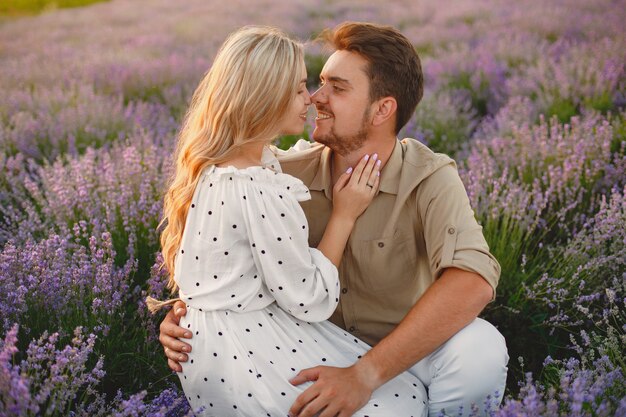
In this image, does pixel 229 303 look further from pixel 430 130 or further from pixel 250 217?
pixel 430 130

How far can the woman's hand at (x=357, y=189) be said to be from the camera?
8.32 ft

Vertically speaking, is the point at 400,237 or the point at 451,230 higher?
the point at 451,230

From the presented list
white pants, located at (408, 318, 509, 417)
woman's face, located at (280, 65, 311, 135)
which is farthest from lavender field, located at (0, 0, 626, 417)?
woman's face, located at (280, 65, 311, 135)

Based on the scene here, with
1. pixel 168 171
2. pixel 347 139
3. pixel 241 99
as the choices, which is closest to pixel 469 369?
pixel 347 139

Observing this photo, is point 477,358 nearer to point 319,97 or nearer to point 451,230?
point 451,230

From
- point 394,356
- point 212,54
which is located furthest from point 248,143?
point 212,54

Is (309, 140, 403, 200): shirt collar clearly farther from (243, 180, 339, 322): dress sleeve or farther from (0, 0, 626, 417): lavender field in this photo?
(0, 0, 626, 417): lavender field

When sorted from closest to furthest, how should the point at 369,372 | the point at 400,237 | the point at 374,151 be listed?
the point at 369,372
the point at 400,237
the point at 374,151

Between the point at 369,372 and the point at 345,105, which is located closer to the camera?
the point at 369,372

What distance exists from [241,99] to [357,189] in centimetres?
56

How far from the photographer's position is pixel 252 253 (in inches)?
91.4

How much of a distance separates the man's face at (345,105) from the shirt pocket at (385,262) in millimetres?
426

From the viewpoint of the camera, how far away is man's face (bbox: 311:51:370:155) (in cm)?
279

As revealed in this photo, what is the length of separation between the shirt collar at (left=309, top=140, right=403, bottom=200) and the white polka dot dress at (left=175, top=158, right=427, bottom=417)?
49 cm
